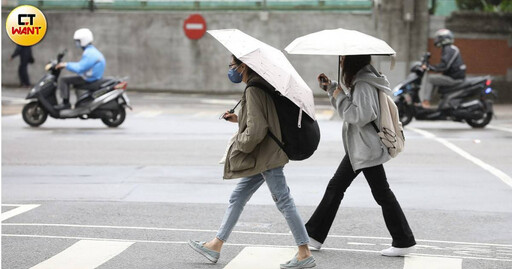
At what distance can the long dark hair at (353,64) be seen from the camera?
7488 mm

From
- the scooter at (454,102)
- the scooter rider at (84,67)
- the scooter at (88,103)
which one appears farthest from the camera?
the scooter at (454,102)

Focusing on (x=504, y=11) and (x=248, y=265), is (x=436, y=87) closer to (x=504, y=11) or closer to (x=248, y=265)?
(x=504, y=11)

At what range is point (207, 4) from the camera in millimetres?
30906

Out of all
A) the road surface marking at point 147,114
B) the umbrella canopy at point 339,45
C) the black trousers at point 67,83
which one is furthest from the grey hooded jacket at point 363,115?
the road surface marking at point 147,114

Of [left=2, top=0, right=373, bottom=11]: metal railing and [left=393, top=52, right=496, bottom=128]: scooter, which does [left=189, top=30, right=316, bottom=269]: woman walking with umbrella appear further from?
[left=2, top=0, right=373, bottom=11]: metal railing

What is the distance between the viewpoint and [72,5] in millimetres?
31875

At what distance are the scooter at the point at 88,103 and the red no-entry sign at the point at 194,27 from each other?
38.9 feet

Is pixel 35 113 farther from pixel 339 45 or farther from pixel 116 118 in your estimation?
pixel 339 45

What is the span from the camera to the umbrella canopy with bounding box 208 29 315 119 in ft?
22.2

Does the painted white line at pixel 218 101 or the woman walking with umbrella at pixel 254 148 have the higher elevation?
the woman walking with umbrella at pixel 254 148

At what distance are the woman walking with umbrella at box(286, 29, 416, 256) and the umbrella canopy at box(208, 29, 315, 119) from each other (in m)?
0.32

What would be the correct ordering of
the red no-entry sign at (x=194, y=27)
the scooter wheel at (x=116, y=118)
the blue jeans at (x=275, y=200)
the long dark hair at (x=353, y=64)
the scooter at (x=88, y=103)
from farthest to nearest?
the red no-entry sign at (x=194, y=27), the scooter wheel at (x=116, y=118), the scooter at (x=88, y=103), the long dark hair at (x=353, y=64), the blue jeans at (x=275, y=200)

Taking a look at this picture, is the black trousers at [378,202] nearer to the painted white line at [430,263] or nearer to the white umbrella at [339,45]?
the painted white line at [430,263]

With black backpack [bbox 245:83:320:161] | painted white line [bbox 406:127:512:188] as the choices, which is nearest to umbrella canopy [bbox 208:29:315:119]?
black backpack [bbox 245:83:320:161]
